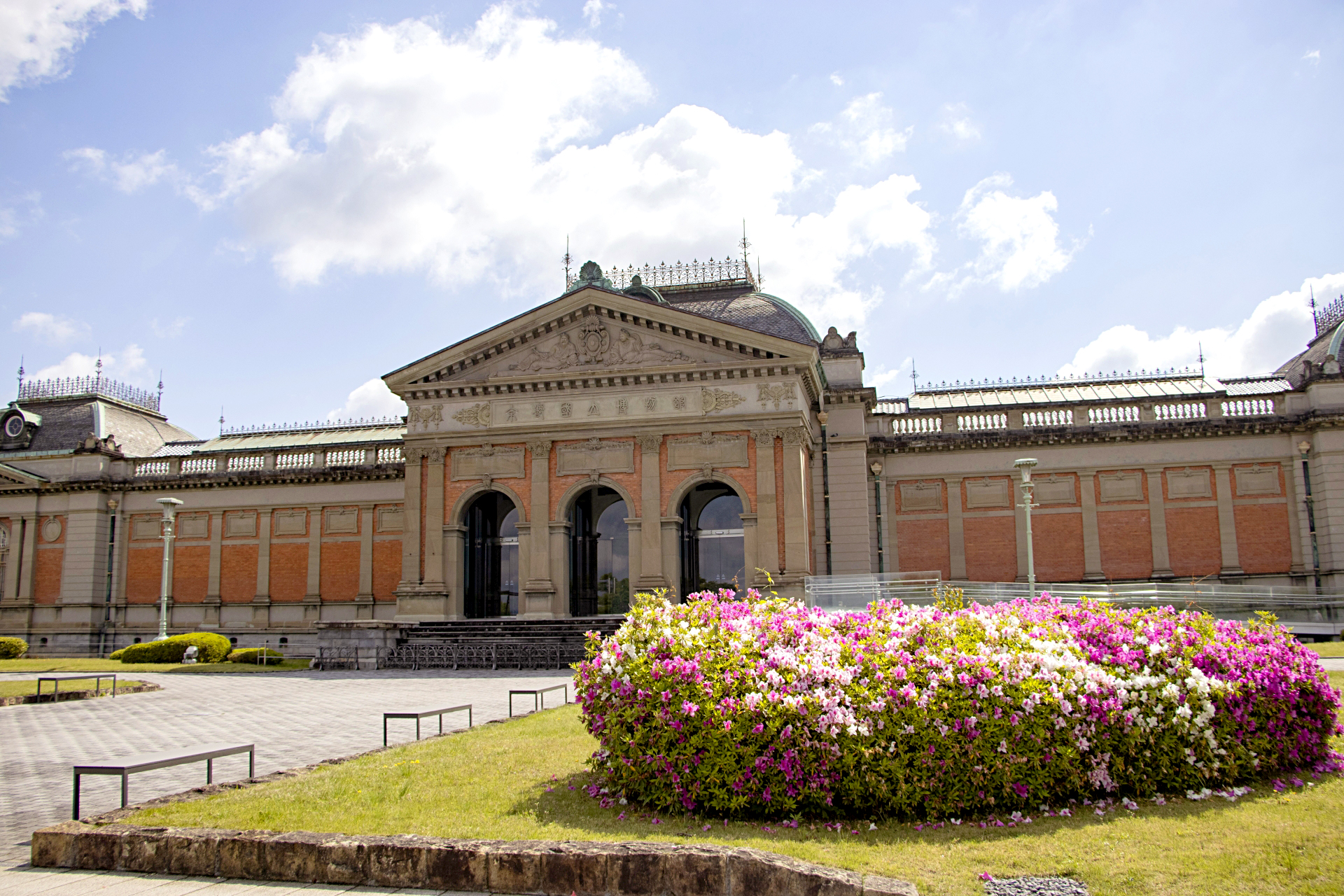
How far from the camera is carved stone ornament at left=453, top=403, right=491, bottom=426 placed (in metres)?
31.8

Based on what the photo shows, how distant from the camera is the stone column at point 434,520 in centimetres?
3150

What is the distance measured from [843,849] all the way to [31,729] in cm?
1435

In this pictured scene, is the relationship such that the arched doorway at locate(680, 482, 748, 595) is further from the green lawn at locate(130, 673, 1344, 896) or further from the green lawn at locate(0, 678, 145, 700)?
the green lawn at locate(130, 673, 1344, 896)

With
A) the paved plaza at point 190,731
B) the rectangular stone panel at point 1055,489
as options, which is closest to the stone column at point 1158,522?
the rectangular stone panel at point 1055,489

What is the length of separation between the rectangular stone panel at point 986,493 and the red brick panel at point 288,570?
2666 cm

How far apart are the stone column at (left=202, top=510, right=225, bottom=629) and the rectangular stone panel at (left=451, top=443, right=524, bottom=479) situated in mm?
15141

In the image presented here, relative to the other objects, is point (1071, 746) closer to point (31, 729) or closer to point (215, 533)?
point (31, 729)

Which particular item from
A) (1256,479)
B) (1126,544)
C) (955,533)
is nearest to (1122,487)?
(1126,544)

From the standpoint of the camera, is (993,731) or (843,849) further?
(993,731)

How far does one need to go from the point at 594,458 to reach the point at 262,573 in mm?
18013

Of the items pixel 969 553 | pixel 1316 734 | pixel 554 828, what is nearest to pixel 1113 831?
pixel 1316 734

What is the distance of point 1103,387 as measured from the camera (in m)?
38.6

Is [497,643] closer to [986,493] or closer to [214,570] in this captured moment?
[986,493]

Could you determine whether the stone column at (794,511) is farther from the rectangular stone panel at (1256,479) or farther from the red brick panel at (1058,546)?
the rectangular stone panel at (1256,479)
